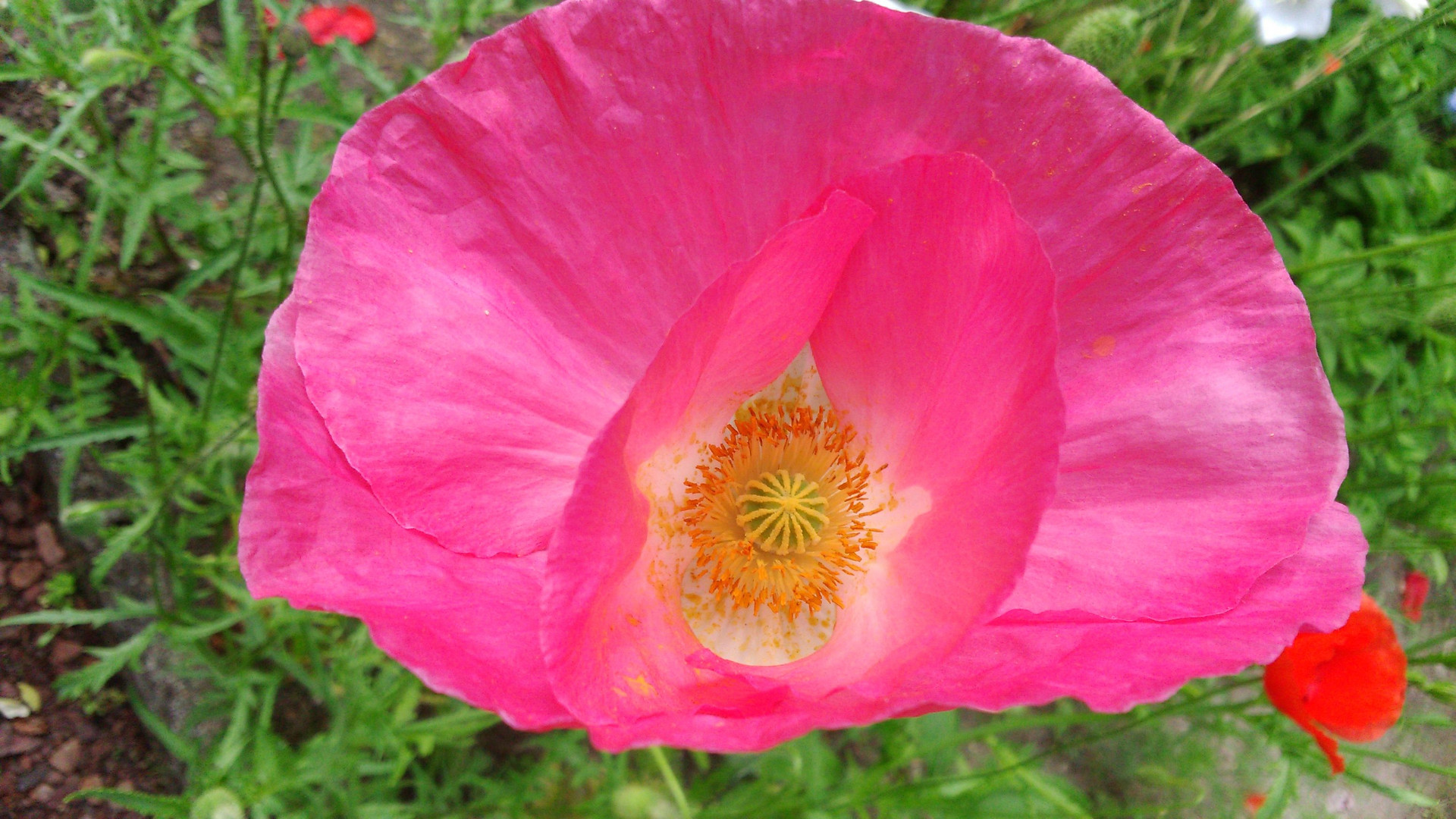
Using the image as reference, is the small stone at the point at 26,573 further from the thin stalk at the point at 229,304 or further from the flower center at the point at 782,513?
the flower center at the point at 782,513

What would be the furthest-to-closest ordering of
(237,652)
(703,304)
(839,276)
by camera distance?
(237,652) < (839,276) < (703,304)

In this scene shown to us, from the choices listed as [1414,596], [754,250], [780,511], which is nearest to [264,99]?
[754,250]

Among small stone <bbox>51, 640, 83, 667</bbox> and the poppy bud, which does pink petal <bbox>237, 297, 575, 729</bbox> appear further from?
small stone <bbox>51, 640, 83, 667</bbox>

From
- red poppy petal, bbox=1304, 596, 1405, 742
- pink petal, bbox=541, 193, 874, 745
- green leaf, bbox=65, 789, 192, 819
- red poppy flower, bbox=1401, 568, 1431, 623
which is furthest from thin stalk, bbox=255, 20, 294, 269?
red poppy flower, bbox=1401, 568, 1431, 623

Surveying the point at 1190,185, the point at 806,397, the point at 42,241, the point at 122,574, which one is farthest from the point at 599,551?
the point at 42,241

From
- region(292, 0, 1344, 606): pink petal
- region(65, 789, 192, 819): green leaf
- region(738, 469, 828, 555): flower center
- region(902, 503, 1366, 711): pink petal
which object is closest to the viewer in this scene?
region(902, 503, 1366, 711): pink petal

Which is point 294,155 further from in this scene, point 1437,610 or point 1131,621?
point 1437,610
